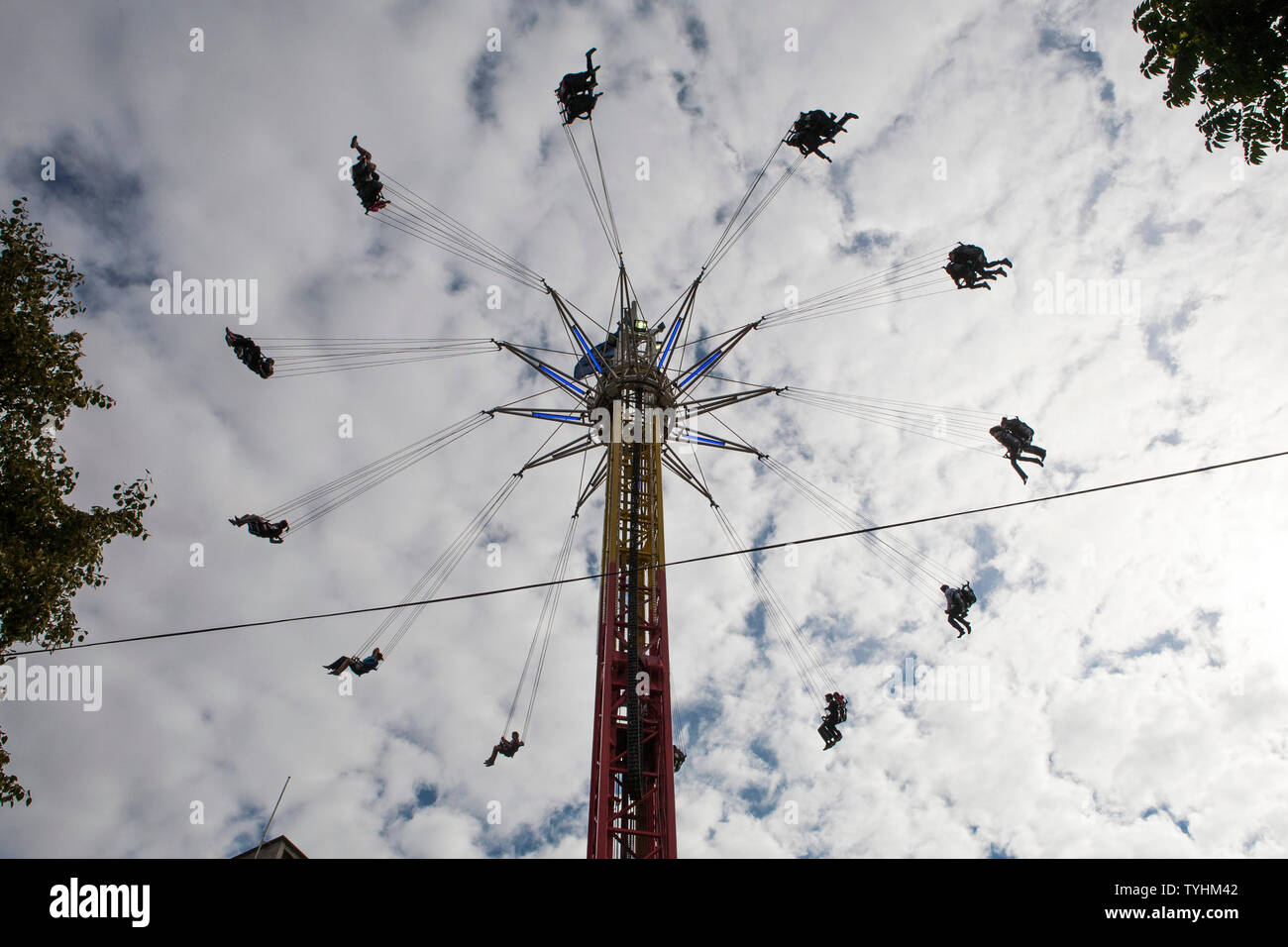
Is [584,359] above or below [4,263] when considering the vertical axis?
above

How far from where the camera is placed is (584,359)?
25.8 m

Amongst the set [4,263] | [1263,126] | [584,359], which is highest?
[584,359]

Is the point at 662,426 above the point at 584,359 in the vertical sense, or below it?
below
